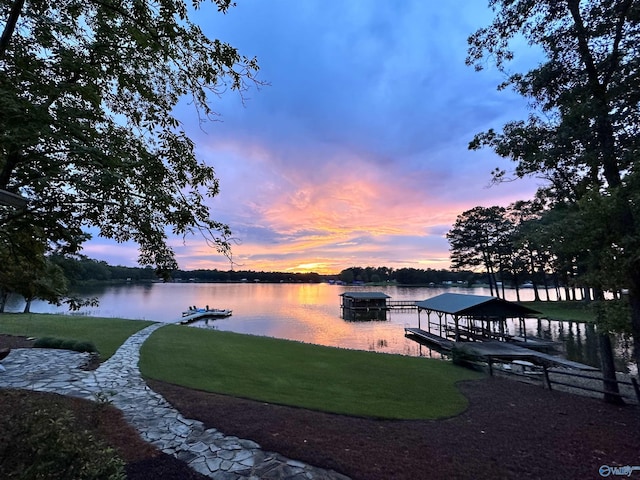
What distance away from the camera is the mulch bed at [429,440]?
205 inches

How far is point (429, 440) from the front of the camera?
6.34 meters

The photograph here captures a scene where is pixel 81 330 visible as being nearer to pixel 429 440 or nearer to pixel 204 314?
pixel 429 440

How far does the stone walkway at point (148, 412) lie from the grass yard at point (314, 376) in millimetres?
1217

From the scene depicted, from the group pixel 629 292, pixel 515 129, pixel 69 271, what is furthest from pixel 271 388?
pixel 515 129

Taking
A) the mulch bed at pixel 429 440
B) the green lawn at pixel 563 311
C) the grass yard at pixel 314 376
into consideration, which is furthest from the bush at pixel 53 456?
the green lawn at pixel 563 311

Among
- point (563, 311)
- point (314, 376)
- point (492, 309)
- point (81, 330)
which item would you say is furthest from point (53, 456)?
point (563, 311)

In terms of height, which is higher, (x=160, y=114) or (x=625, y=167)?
(x=625, y=167)

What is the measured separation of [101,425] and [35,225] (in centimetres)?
422

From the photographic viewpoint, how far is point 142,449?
5.28 m

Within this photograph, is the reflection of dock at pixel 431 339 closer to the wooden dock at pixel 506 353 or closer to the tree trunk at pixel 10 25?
the wooden dock at pixel 506 353

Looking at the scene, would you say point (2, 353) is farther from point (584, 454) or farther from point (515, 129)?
point (515, 129)

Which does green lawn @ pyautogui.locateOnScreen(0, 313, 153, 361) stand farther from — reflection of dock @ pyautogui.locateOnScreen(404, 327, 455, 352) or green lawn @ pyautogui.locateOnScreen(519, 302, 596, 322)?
green lawn @ pyautogui.locateOnScreen(519, 302, 596, 322)

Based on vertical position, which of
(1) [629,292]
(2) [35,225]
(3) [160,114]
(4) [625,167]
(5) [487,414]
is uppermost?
(4) [625,167]

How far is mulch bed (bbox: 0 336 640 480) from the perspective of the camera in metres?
5.21
